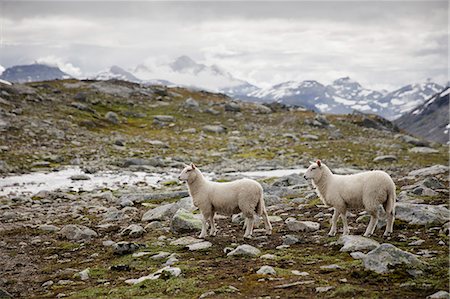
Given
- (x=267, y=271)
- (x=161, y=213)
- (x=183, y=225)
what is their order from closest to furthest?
(x=267, y=271) < (x=183, y=225) < (x=161, y=213)

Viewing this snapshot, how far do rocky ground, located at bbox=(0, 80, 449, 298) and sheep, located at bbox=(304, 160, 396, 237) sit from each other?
708 millimetres

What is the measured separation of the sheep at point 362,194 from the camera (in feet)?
51.4

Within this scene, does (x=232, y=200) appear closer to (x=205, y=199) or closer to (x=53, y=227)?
Result: (x=205, y=199)

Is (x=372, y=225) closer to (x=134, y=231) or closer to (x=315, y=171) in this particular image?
(x=315, y=171)

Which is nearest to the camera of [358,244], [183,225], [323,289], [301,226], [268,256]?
[323,289]

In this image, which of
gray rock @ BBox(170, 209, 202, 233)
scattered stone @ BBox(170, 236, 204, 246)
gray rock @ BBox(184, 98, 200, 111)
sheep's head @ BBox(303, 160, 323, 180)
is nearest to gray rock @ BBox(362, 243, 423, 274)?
sheep's head @ BBox(303, 160, 323, 180)

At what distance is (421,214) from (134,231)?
11.2 m

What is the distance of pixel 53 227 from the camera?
20203mm

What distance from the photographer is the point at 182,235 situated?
17.8m

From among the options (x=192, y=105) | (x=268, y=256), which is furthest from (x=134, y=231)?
(x=192, y=105)

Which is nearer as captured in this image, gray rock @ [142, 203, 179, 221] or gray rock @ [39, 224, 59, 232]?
gray rock @ [39, 224, 59, 232]

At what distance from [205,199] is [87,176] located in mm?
21777

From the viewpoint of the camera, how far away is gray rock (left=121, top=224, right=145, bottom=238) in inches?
723

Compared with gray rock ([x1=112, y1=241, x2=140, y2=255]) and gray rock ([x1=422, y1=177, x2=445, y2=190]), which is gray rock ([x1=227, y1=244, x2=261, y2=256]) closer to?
gray rock ([x1=112, y1=241, x2=140, y2=255])
